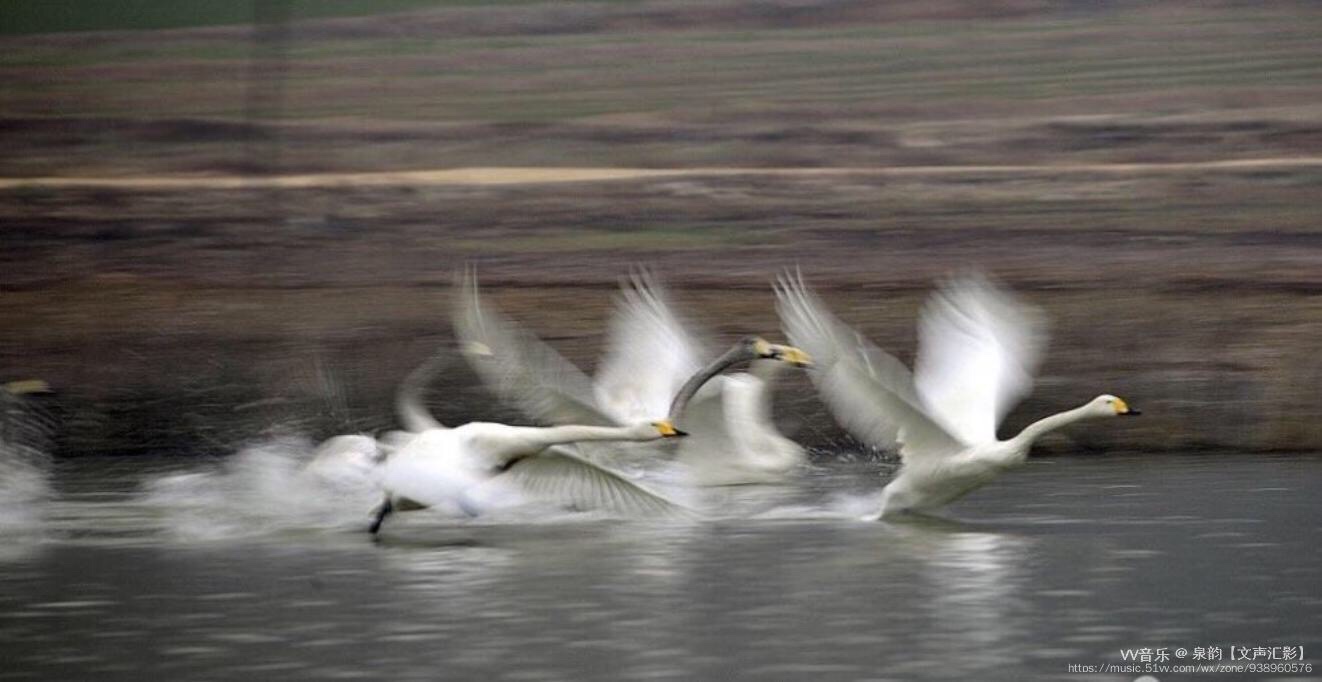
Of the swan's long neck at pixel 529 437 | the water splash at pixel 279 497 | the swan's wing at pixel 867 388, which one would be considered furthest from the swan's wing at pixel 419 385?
the swan's wing at pixel 867 388

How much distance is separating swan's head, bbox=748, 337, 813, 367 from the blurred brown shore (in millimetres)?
3716

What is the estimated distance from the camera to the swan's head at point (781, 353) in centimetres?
1302

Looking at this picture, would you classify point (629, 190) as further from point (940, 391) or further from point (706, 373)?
point (940, 391)

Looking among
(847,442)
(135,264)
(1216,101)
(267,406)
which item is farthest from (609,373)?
(1216,101)

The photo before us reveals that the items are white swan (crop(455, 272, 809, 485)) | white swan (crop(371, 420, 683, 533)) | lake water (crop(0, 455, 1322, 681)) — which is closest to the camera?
lake water (crop(0, 455, 1322, 681))

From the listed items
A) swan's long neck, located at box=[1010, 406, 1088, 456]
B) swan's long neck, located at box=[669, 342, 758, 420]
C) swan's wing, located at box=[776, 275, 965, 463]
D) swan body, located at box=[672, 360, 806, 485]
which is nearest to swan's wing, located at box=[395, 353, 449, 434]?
swan body, located at box=[672, 360, 806, 485]

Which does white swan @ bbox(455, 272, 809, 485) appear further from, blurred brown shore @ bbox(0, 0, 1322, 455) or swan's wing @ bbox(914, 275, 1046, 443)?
blurred brown shore @ bbox(0, 0, 1322, 455)

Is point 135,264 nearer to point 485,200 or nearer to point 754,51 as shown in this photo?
point 485,200

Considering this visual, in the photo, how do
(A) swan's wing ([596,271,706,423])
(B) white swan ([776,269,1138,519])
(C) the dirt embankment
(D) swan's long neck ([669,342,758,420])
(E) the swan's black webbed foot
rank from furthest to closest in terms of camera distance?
1. (C) the dirt embankment
2. (A) swan's wing ([596,271,706,423])
3. (D) swan's long neck ([669,342,758,420])
4. (E) the swan's black webbed foot
5. (B) white swan ([776,269,1138,519])

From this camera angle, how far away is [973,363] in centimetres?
1283

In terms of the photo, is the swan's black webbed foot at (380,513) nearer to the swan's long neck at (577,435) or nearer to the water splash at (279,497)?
the water splash at (279,497)

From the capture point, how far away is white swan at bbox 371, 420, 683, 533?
1215cm

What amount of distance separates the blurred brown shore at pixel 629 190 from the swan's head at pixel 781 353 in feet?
12.2

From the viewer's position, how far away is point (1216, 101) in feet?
83.4
